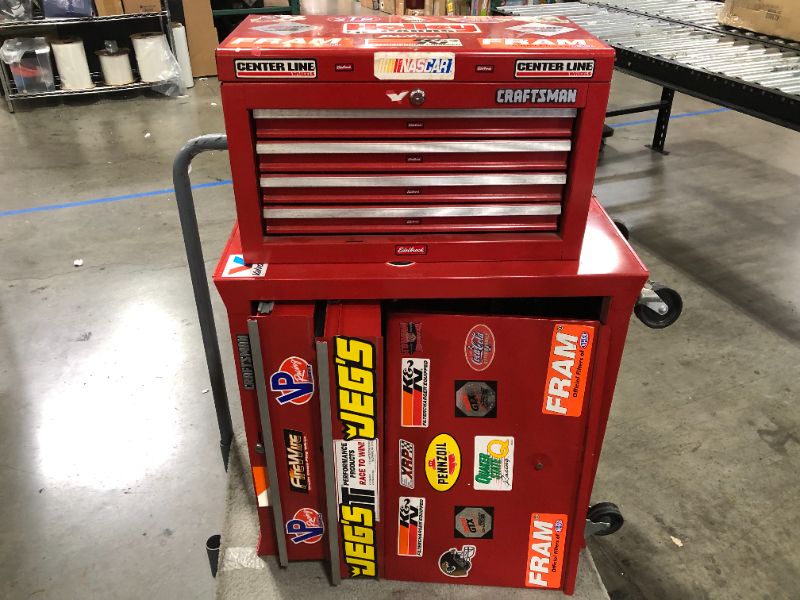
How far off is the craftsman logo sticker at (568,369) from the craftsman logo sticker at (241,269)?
477mm

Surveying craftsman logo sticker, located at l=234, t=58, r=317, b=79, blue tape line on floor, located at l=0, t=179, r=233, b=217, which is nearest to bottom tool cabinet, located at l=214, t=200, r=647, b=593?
craftsman logo sticker, located at l=234, t=58, r=317, b=79

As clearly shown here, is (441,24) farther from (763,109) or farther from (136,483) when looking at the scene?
(136,483)

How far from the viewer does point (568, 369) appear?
107 centimetres

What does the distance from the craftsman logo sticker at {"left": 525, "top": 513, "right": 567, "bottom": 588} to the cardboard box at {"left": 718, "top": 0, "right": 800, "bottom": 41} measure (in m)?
2.17

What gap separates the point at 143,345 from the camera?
2359 mm

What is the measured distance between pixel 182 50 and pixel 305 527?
460cm

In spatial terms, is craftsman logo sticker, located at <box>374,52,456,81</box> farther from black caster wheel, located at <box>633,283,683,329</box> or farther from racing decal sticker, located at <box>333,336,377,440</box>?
black caster wheel, located at <box>633,283,683,329</box>

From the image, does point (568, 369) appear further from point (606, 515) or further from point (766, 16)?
point (766, 16)

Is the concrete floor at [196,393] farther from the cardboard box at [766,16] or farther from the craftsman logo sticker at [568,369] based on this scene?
the cardboard box at [766,16]

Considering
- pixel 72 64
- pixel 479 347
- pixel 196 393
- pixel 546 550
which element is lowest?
pixel 196 393

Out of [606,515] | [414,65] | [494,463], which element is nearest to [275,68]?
[414,65]

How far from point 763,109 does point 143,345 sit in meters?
2.19

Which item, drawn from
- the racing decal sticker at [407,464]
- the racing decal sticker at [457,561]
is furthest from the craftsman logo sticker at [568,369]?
the racing decal sticker at [457,561]

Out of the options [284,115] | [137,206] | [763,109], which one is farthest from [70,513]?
[763,109]
